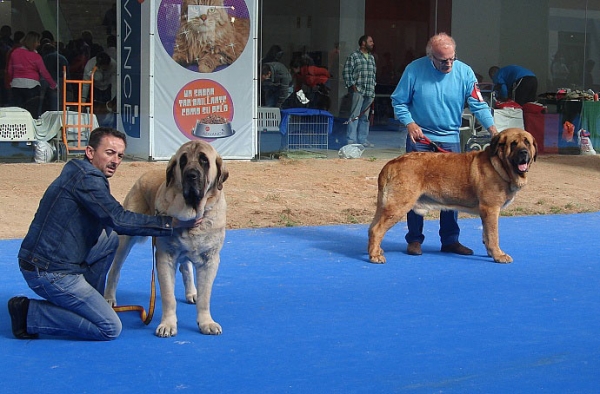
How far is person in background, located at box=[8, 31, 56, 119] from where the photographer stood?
14.5 metres

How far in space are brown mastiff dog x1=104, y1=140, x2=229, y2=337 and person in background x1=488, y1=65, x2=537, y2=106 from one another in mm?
13781

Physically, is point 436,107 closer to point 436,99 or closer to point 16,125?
point 436,99

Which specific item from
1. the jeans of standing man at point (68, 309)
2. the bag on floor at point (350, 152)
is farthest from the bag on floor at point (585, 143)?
the jeans of standing man at point (68, 309)

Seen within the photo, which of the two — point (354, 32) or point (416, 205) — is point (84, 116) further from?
point (416, 205)

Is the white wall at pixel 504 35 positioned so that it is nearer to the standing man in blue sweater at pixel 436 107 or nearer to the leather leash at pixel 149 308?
the standing man in blue sweater at pixel 436 107

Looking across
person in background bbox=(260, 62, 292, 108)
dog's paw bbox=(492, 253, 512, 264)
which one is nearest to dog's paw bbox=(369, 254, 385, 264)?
dog's paw bbox=(492, 253, 512, 264)

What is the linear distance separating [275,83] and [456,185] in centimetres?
856

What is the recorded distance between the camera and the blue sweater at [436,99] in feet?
28.6

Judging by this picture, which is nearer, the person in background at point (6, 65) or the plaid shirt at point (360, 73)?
the person in background at point (6, 65)

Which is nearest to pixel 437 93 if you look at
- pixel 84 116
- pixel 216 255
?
pixel 216 255

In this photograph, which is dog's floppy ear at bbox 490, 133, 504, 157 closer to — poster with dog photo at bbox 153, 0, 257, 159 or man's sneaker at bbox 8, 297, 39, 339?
man's sneaker at bbox 8, 297, 39, 339

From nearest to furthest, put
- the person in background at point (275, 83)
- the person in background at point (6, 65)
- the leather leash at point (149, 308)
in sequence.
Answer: the leather leash at point (149, 308)
the person in background at point (6, 65)
the person in background at point (275, 83)

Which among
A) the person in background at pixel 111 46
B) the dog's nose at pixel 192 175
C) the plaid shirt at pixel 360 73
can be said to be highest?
→ the person in background at pixel 111 46

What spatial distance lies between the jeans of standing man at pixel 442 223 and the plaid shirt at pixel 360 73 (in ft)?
27.3
